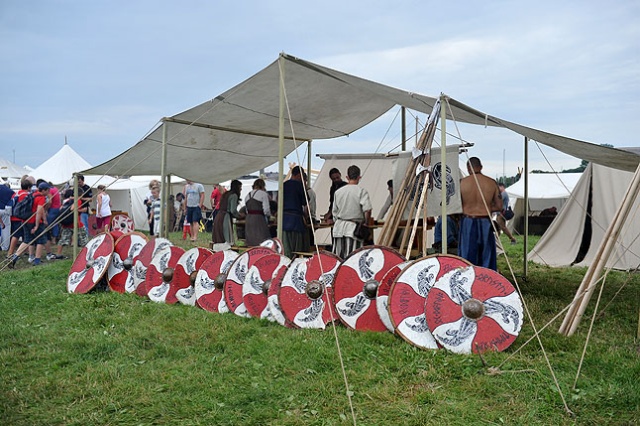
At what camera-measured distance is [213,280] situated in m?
5.42

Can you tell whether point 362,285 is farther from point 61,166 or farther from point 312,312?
point 61,166

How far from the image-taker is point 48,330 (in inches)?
189

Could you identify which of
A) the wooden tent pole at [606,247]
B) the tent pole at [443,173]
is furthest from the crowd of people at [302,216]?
the wooden tent pole at [606,247]

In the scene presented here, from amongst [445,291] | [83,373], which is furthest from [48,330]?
[445,291]

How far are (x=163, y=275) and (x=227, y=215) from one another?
9.87 ft

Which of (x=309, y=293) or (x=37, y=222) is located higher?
(x=37, y=222)

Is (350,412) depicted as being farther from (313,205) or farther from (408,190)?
(313,205)

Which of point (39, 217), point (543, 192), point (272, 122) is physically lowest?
A: point (39, 217)

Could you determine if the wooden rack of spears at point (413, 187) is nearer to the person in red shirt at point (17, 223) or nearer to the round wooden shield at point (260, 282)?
the round wooden shield at point (260, 282)

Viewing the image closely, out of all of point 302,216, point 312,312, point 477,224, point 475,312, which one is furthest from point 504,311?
point 302,216

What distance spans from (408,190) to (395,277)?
5.95ft

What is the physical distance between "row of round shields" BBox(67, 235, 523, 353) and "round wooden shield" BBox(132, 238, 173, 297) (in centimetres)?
1

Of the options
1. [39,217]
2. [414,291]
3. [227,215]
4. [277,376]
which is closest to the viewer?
[277,376]

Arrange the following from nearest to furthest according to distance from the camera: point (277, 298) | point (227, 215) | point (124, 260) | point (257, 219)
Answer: point (277, 298), point (124, 260), point (257, 219), point (227, 215)
